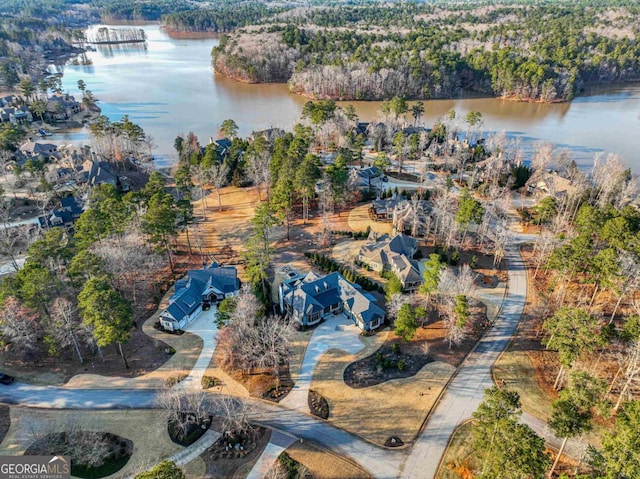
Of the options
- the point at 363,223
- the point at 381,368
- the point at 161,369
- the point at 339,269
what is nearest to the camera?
the point at 381,368

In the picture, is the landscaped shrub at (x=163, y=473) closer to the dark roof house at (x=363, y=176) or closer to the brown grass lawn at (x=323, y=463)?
the brown grass lawn at (x=323, y=463)

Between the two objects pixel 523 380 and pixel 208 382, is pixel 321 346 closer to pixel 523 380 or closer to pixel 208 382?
pixel 208 382

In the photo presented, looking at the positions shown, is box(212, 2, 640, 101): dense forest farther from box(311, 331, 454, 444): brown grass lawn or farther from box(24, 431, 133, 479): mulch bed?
box(24, 431, 133, 479): mulch bed

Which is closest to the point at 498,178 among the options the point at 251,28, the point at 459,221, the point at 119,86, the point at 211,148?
the point at 459,221

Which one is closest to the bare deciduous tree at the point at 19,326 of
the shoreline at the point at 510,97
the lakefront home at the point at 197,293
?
the lakefront home at the point at 197,293

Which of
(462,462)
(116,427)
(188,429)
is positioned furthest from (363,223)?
(116,427)

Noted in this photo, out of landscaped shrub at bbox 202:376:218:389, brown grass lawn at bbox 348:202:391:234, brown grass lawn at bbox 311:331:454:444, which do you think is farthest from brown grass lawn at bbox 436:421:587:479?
brown grass lawn at bbox 348:202:391:234

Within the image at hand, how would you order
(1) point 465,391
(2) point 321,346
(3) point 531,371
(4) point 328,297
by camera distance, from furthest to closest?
(4) point 328,297 → (2) point 321,346 → (3) point 531,371 → (1) point 465,391

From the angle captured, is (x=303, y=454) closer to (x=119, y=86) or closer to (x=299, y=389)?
(x=299, y=389)
